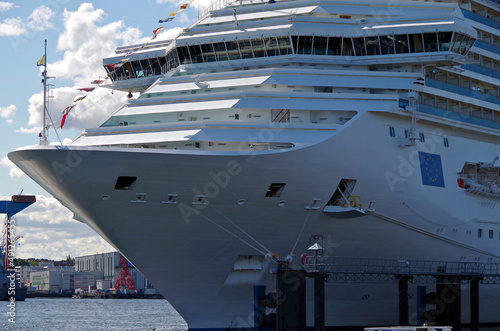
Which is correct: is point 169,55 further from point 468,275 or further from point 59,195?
point 468,275

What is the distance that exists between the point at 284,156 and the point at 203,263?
5.30 meters

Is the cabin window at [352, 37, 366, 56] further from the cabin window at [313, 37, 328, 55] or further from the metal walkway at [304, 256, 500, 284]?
the metal walkway at [304, 256, 500, 284]

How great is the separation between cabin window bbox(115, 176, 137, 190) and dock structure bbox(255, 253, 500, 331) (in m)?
6.19

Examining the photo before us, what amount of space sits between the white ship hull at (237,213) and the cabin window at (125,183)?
0.19 m

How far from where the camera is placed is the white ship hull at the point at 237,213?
3206cm

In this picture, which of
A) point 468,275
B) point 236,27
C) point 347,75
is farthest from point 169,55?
point 468,275

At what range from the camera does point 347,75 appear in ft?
123

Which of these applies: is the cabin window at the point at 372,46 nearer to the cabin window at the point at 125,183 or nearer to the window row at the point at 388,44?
the window row at the point at 388,44

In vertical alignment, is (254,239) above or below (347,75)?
below

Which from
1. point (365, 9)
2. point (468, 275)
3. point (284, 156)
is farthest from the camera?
point (365, 9)

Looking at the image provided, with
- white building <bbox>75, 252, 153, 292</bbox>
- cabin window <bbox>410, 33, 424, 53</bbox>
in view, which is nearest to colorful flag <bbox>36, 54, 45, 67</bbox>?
cabin window <bbox>410, 33, 424, 53</bbox>

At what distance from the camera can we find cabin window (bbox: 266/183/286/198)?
111 feet

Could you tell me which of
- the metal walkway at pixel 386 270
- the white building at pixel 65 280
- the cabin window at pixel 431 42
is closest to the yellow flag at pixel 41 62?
the metal walkway at pixel 386 270

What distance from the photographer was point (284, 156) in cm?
3319
